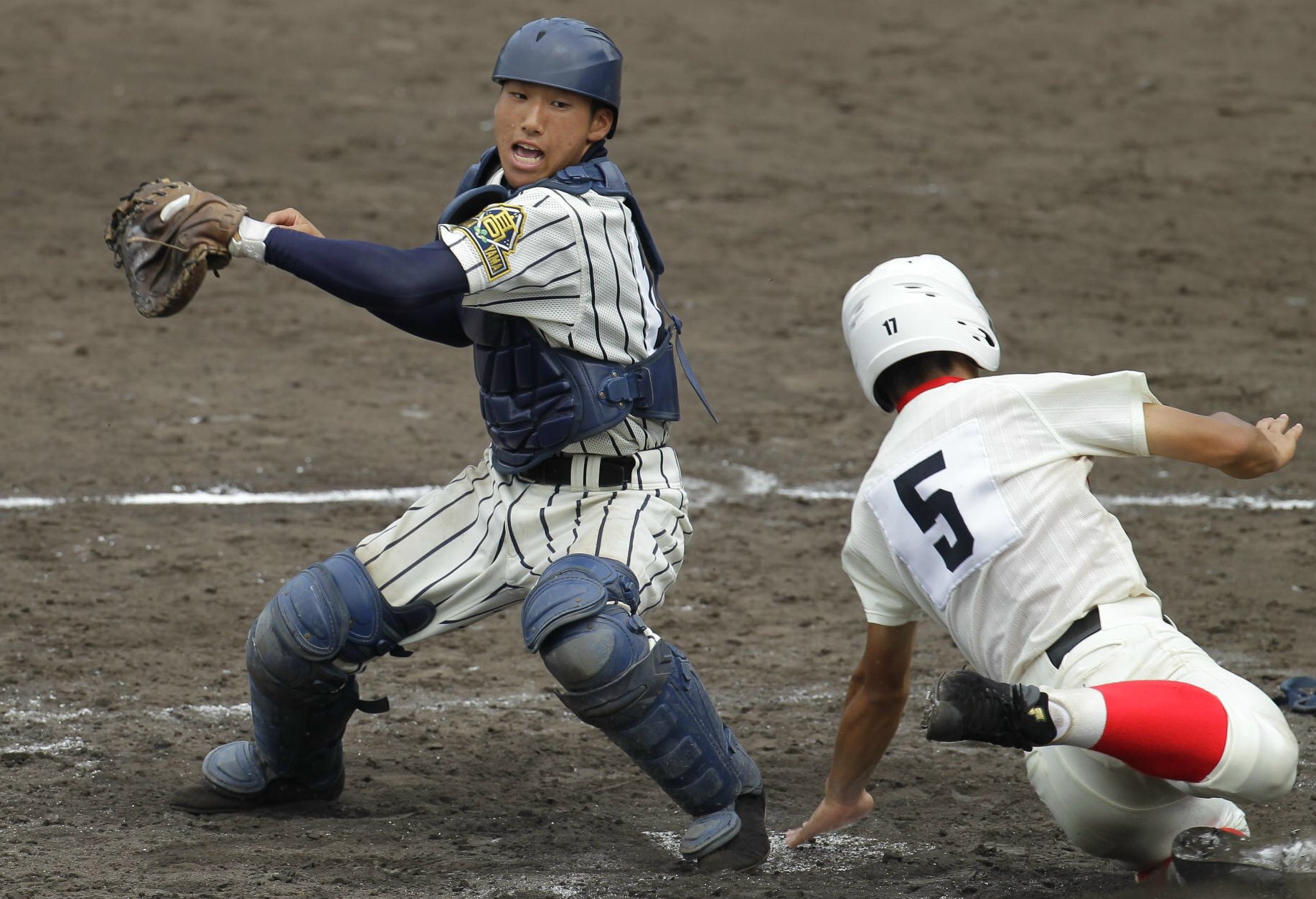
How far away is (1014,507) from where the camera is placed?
10.1 ft

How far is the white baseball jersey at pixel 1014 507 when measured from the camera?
3.09 meters

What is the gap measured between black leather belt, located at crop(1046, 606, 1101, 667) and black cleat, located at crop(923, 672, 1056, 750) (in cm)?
31

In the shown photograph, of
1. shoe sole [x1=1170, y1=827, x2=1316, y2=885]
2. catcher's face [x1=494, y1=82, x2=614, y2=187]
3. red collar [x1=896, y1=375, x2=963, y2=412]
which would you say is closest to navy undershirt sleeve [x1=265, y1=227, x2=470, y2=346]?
catcher's face [x1=494, y1=82, x2=614, y2=187]

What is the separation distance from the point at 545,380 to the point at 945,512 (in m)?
0.91

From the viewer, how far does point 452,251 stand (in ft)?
10.8

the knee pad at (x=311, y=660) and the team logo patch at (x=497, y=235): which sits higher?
the team logo patch at (x=497, y=235)

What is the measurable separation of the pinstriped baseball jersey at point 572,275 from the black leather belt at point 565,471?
24 mm

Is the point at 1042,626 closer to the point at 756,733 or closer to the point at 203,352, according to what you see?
the point at 756,733

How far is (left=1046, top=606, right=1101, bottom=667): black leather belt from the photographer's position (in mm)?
3094

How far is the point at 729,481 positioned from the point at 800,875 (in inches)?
103

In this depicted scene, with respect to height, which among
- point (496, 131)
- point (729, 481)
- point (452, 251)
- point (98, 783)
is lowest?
point (98, 783)

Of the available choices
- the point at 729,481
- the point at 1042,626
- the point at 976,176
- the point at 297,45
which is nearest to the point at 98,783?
the point at 1042,626

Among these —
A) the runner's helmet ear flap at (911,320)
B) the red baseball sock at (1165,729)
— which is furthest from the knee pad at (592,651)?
the red baseball sock at (1165,729)

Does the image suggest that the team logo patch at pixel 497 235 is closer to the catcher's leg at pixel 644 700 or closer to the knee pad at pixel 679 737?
the catcher's leg at pixel 644 700
